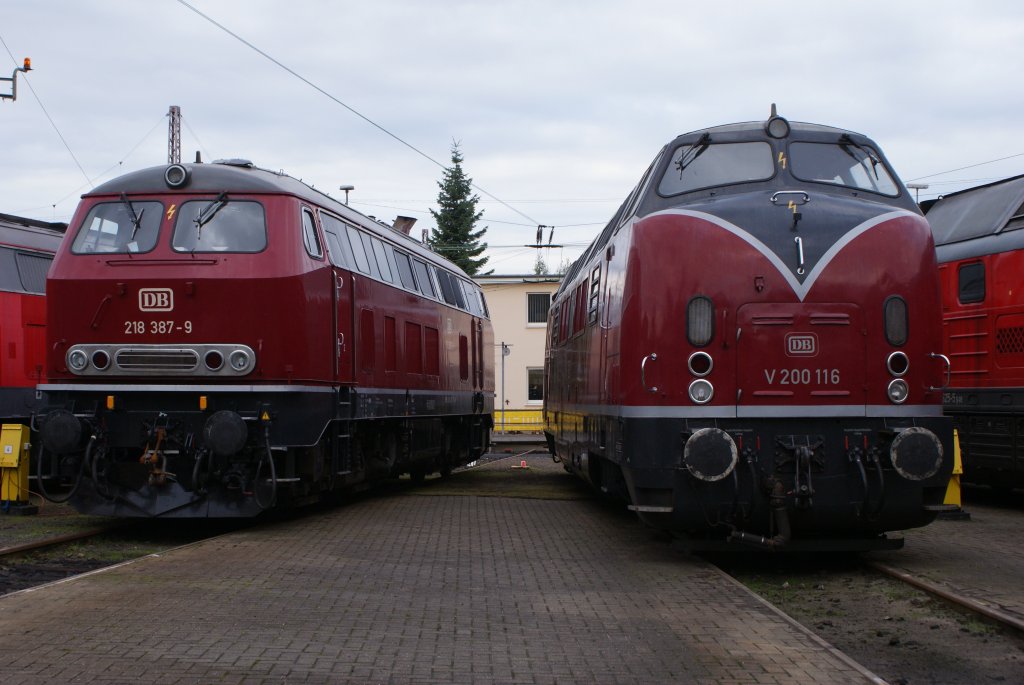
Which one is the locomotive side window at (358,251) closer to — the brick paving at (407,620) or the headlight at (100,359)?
the headlight at (100,359)

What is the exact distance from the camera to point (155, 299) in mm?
11078

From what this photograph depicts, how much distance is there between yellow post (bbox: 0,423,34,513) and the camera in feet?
42.4

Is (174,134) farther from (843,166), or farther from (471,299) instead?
(843,166)

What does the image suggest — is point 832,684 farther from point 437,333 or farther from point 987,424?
point 437,333

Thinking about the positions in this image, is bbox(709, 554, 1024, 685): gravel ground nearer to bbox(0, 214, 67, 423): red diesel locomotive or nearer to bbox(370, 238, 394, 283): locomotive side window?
bbox(370, 238, 394, 283): locomotive side window

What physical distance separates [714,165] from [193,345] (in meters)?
5.45

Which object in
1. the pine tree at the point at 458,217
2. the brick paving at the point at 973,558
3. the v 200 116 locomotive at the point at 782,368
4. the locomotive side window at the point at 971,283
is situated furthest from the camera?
the pine tree at the point at 458,217

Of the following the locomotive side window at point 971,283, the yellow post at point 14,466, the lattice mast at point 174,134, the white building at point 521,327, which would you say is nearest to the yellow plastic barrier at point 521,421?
the white building at point 521,327

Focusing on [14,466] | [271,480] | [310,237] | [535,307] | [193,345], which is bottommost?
[271,480]

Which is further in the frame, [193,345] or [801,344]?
[193,345]

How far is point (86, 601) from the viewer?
24.0 ft

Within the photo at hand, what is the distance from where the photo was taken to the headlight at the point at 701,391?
343 inches

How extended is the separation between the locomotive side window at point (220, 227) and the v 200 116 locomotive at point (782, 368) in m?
4.28

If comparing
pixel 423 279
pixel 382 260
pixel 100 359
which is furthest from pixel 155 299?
pixel 423 279
